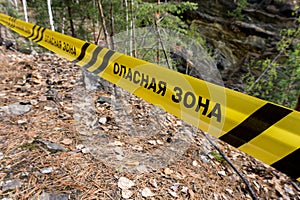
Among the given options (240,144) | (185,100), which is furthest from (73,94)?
(240,144)

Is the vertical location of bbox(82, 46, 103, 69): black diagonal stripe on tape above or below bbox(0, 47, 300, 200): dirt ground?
above

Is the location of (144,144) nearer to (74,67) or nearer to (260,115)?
(260,115)

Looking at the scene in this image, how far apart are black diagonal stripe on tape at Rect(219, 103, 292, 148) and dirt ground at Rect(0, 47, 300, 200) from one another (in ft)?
2.63

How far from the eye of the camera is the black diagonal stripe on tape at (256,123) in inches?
34.0

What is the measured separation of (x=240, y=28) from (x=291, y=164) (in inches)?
586

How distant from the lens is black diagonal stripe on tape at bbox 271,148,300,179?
83cm

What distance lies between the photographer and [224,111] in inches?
39.9

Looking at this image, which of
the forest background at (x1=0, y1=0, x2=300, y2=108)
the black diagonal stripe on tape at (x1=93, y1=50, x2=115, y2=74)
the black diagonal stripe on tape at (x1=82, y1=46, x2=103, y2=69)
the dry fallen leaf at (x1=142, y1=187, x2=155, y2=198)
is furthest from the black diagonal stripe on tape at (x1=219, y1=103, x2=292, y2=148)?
the forest background at (x1=0, y1=0, x2=300, y2=108)

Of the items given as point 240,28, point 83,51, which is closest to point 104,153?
point 83,51

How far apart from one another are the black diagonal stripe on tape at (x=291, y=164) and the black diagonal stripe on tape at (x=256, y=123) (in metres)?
0.15

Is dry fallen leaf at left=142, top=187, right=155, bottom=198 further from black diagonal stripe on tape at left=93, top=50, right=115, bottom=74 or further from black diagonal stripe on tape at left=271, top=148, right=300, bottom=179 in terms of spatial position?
black diagonal stripe on tape at left=93, top=50, right=115, bottom=74

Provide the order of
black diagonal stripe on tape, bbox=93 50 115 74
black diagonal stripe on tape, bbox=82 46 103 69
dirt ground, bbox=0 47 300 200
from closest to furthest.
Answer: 1. dirt ground, bbox=0 47 300 200
2. black diagonal stripe on tape, bbox=93 50 115 74
3. black diagonal stripe on tape, bbox=82 46 103 69

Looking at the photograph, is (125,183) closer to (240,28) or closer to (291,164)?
(291,164)

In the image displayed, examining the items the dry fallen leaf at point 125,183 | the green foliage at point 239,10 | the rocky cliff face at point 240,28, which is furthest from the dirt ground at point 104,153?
the green foliage at point 239,10
